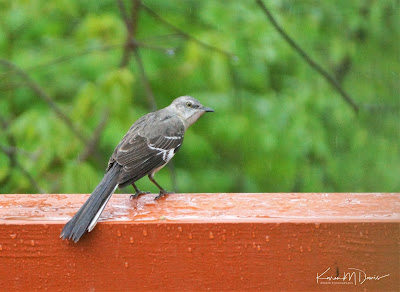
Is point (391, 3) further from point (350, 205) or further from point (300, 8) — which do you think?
point (350, 205)

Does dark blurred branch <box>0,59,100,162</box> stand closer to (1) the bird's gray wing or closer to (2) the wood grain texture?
(1) the bird's gray wing

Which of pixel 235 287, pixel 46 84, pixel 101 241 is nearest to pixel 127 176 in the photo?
pixel 101 241

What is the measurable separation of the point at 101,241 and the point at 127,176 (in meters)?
0.99

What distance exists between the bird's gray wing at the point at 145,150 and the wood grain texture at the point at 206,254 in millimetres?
912

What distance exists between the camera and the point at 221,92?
5172 millimetres

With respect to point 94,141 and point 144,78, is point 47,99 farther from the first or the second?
point 144,78

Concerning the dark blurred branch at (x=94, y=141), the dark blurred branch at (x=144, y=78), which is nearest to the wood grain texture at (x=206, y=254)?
the dark blurred branch at (x=144, y=78)

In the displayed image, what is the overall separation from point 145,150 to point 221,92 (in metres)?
1.88

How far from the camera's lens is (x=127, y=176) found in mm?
2959

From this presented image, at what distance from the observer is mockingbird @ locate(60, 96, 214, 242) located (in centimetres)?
231

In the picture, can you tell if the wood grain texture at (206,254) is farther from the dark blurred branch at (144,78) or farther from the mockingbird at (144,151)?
the dark blurred branch at (144,78)

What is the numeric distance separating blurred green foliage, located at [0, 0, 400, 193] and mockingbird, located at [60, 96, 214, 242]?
398mm

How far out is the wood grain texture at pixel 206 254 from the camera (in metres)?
1.91

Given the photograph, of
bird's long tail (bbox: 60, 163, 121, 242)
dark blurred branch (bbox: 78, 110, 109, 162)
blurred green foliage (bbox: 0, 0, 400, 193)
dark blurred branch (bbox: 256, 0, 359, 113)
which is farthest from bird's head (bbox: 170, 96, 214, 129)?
bird's long tail (bbox: 60, 163, 121, 242)
